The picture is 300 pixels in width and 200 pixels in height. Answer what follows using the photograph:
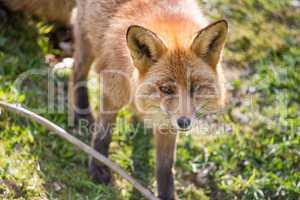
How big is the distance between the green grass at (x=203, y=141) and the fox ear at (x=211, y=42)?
153cm

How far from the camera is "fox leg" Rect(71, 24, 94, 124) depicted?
19.2ft

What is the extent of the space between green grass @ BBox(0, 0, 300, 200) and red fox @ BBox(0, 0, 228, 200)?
1.17 ft

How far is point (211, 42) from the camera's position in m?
4.53

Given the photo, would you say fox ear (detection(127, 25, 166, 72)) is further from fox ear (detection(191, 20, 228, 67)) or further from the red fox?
fox ear (detection(191, 20, 228, 67))

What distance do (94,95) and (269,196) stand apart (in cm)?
238

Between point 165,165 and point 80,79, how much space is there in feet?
5.00

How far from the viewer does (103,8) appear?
536 cm

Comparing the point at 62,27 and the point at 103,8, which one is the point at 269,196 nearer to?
the point at 103,8

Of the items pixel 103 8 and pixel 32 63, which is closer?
pixel 103 8

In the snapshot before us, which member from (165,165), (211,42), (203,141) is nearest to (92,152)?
(165,165)

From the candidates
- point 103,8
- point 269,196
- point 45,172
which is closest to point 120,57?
point 103,8

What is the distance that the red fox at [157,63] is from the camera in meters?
4.49

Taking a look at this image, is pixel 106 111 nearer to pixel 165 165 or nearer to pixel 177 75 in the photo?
pixel 165 165

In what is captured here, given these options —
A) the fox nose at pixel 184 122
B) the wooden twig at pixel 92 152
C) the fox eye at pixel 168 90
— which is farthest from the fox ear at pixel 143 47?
the wooden twig at pixel 92 152
